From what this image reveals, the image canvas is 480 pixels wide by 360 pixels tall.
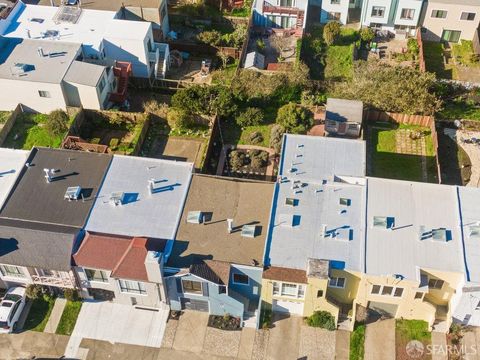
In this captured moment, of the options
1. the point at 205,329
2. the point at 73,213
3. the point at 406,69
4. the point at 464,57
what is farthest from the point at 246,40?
the point at 205,329

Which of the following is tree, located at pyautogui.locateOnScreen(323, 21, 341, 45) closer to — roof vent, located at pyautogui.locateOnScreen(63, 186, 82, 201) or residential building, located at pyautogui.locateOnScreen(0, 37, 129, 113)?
residential building, located at pyautogui.locateOnScreen(0, 37, 129, 113)

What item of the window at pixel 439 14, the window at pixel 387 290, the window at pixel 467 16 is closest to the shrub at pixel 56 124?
the window at pixel 387 290

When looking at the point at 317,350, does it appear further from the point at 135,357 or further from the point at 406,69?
the point at 406,69

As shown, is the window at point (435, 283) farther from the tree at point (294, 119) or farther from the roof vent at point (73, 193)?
the roof vent at point (73, 193)

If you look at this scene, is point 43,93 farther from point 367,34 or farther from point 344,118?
point 367,34

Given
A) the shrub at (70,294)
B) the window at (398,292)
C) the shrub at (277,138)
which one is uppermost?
the window at (398,292)

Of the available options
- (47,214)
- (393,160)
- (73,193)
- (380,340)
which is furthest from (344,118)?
(47,214)
